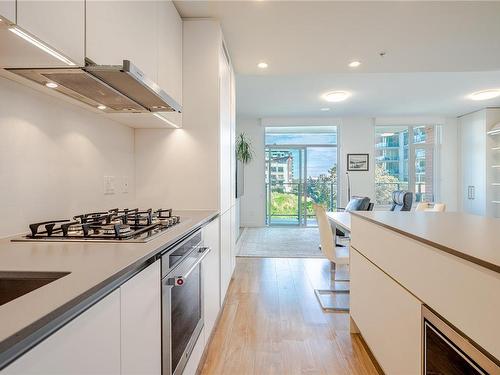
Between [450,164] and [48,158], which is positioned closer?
[48,158]

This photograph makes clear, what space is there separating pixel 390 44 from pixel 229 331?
292 cm

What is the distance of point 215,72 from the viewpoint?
2461mm

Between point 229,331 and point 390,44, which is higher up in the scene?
point 390,44

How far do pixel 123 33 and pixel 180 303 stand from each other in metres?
1.31

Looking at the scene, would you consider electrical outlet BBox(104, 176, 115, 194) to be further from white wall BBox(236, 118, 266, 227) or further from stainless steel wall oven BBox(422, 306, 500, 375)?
white wall BBox(236, 118, 266, 227)

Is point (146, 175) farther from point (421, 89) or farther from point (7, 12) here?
point (421, 89)

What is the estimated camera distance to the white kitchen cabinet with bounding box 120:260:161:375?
873mm

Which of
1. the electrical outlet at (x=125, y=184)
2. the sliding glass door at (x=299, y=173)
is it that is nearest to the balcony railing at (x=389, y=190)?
the sliding glass door at (x=299, y=173)

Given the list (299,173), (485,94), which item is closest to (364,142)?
(299,173)

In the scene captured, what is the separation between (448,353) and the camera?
3.36ft

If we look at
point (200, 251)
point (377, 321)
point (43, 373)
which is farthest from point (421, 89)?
point (43, 373)

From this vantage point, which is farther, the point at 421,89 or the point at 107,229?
the point at 421,89

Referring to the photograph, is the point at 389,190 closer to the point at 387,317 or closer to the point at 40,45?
the point at 387,317

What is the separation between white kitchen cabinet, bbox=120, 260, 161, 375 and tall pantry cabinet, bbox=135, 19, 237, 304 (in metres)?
1.37
